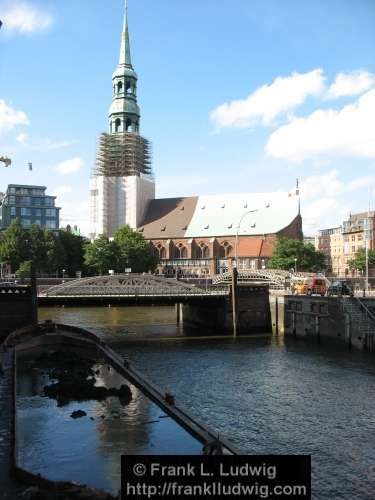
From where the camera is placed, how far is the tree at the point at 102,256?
424 feet

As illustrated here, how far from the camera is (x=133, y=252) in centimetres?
13375

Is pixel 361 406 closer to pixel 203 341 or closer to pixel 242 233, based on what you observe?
pixel 203 341

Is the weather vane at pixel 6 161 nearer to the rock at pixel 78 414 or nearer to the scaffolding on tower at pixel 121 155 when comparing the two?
the scaffolding on tower at pixel 121 155

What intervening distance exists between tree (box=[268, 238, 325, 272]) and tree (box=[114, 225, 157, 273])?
101 ft

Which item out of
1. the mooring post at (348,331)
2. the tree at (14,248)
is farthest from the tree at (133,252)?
the mooring post at (348,331)

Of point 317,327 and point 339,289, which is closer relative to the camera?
point 317,327

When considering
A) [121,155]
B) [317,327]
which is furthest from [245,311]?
[121,155]

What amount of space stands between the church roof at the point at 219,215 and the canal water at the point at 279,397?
10086 cm

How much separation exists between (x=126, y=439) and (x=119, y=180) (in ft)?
483

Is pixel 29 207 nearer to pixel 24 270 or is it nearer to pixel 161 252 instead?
pixel 161 252

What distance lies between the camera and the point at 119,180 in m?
166

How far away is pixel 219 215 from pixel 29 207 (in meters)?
63.7

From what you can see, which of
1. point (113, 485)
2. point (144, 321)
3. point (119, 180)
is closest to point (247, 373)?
point (113, 485)

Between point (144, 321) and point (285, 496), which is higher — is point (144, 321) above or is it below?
below
